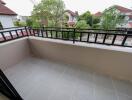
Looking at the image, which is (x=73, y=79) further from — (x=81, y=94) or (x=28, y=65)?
(x=28, y=65)

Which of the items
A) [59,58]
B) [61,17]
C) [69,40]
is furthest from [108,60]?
[61,17]

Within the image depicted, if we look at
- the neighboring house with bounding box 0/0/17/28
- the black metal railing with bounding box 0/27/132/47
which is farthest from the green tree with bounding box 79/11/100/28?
the black metal railing with bounding box 0/27/132/47

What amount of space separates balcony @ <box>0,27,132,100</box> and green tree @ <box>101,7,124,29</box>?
17.9 ft

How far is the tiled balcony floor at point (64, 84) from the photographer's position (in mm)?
1271

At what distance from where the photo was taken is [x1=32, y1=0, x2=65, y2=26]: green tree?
281 inches

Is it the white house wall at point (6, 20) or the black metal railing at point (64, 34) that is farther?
the white house wall at point (6, 20)

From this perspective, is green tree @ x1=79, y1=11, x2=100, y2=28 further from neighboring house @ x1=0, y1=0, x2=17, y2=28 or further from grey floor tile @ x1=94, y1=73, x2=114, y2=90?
grey floor tile @ x1=94, y1=73, x2=114, y2=90

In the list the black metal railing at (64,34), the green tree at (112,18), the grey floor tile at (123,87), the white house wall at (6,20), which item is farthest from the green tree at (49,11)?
the grey floor tile at (123,87)

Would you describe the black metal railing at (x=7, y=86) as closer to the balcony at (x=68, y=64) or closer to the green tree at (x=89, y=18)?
the balcony at (x=68, y=64)

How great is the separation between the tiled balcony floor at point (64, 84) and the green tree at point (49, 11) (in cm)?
681

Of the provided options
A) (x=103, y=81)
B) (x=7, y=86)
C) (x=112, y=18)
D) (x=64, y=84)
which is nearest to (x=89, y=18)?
(x=112, y=18)

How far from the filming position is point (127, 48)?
1490 millimetres

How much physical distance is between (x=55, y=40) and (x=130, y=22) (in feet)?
28.4

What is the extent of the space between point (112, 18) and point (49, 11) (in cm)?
563
